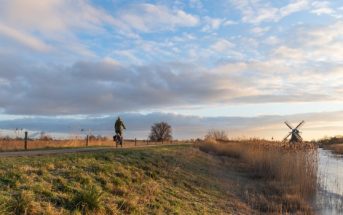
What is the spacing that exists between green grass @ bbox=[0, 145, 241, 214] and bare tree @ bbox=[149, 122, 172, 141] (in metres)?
54.4

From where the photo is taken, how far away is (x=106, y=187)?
1340cm

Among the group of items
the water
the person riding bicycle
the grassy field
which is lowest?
the water

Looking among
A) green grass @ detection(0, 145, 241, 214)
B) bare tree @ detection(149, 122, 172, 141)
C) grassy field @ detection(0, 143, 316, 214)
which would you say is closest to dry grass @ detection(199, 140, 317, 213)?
grassy field @ detection(0, 143, 316, 214)

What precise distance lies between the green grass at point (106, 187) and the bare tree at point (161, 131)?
179 ft

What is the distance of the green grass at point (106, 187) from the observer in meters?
10.1

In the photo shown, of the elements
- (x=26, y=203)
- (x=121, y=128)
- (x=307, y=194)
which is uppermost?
(x=121, y=128)

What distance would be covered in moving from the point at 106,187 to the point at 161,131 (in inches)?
2611

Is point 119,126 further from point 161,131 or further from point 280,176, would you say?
point 161,131

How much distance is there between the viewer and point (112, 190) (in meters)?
13.4

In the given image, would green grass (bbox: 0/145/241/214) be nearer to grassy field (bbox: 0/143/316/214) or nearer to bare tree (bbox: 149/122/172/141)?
grassy field (bbox: 0/143/316/214)

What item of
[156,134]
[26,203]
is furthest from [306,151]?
[156,134]

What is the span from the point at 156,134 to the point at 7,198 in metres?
69.4

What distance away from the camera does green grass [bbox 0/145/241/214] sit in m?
10.1

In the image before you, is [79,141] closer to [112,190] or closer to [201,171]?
[201,171]
